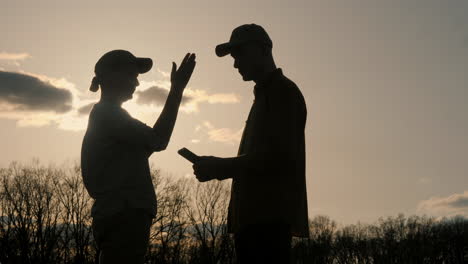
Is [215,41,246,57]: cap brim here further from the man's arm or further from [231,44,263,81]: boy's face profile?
the man's arm

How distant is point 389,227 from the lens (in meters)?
96.1

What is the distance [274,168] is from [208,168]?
449 mm

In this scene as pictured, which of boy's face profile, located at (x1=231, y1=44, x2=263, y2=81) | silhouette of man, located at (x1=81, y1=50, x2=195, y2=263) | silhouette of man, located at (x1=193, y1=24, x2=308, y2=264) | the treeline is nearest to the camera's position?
silhouette of man, located at (x1=193, y1=24, x2=308, y2=264)

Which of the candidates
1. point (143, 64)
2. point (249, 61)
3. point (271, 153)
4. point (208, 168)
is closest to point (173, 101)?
point (143, 64)

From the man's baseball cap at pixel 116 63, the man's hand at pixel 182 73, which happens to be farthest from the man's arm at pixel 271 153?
the man's baseball cap at pixel 116 63

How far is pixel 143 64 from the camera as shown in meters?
4.45

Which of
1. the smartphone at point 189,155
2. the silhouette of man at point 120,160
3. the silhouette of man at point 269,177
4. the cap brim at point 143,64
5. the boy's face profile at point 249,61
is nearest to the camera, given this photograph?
the silhouette of man at point 269,177

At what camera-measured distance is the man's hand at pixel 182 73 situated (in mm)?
4539

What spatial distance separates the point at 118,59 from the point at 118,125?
0.67 metres

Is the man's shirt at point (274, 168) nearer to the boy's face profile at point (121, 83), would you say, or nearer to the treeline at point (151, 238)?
the boy's face profile at point (121, 83)

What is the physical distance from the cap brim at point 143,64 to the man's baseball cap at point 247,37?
2.28 ft

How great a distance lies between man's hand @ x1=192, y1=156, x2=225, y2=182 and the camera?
11.5 ft

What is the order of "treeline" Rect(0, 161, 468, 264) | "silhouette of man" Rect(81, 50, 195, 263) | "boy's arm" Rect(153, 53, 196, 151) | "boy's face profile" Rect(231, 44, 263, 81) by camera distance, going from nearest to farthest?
1. "silhouette of man" Rect(81, 50, 195, 263)
2. "boy's face profile" Rect(231, 44, 263, 81)
3. "boy's arm" Rect(153, 53, 196, 151)
4. "treeline" Rect(0, 161, 468, 264)

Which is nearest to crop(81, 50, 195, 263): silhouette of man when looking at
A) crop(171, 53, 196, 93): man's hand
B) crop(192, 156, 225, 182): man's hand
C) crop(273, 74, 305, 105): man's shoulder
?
crop(171, 53, 196, 93): man's hand
